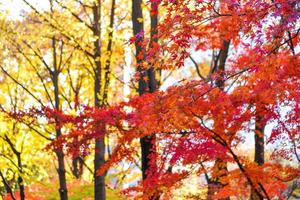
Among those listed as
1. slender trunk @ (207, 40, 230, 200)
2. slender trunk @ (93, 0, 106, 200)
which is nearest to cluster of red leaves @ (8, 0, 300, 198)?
slender trunk @ (207, 40, 230, 200)

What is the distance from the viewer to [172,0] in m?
5.31

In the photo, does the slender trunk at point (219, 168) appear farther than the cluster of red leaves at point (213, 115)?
Yes

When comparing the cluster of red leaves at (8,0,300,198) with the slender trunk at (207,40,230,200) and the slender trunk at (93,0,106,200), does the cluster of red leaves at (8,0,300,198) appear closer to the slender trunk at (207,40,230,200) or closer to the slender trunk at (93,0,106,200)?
the slender trunk at (207,40,230,200)

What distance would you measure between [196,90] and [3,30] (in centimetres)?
701

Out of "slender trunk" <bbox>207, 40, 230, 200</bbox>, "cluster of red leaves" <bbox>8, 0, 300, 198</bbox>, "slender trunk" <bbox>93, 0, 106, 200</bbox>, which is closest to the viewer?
"cluster of red leaves" <bbox>8, 0, 300, 198</bbox>

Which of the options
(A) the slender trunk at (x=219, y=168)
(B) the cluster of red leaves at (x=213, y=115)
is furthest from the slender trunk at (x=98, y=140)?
(A) the slender trunk at (x=219, y=168)

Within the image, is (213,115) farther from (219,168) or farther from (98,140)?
(98,140)

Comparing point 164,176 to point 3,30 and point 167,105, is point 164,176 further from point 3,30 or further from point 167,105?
point 3,30

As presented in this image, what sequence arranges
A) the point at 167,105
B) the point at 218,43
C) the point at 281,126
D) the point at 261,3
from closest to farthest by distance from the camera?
the point at 261,3
the point at 167,105
the point at 281,126
the point at 218,43

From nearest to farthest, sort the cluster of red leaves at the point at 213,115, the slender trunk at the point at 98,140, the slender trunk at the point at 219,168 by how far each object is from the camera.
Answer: the cluster of red leaves at the point at 213,115
the slender trunk at the point at 219,168
the slender trunk at the point at 98,140

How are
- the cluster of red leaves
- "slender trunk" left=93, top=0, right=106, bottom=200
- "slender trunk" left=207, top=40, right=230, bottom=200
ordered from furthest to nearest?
"slender trunk" left=93, top=0, right=106, bottom=200 → "slender trunk" left=207, top=40, right=230, bottom=200 → the cluster of red leaves

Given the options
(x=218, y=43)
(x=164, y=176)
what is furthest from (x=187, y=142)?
(x=218, y=43)

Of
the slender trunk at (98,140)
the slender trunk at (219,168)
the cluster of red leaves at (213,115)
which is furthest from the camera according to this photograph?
the slender trunk at (98,140)

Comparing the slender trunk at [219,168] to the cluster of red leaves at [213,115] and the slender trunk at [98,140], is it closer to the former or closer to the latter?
the cluster of red leaves at [213,115]
